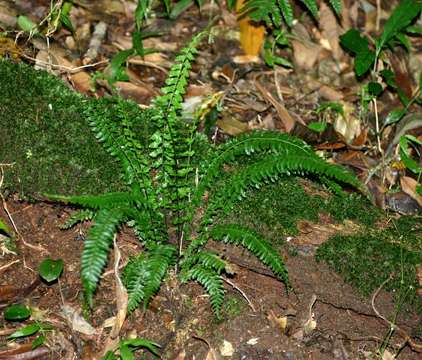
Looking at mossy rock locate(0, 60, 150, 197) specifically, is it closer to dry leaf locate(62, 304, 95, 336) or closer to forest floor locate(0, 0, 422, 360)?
forest floor locate(0, 0, 422, 360)

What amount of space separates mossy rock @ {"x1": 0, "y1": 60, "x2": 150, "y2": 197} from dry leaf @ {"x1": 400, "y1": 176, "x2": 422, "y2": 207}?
1853mm

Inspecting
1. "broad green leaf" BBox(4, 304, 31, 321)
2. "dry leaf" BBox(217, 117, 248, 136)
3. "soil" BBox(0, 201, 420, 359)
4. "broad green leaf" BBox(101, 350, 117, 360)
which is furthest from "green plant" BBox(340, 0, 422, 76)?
"broad green leaf" BBox(4, 304, 31, 321)

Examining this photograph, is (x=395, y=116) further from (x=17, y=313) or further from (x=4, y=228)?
(x=17, y=313)

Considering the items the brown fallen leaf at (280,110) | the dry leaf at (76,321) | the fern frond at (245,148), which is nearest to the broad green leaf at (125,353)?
the dry leaf at (76,321)

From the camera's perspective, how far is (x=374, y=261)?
3279 mm

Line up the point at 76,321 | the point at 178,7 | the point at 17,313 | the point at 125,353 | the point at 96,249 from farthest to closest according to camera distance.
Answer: the point at 178,7
the point at 76,321
the point at 17,313
the point at 125,353
the point at 96,249

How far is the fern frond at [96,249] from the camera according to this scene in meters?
2.53

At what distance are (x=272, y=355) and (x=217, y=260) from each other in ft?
1.76

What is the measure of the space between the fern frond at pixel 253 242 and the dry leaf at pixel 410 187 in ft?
5.24

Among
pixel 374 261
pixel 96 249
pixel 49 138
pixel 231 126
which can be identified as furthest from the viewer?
pixel 231 126

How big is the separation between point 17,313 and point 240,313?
42.2 inches

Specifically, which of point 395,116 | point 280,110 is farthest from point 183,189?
point 395,116

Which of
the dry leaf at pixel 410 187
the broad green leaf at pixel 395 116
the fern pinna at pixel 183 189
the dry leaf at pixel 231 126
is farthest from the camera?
the broad green leaf at pixel 395 116

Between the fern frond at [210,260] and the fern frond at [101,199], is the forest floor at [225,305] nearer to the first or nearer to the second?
the fern frond at [210,260]
